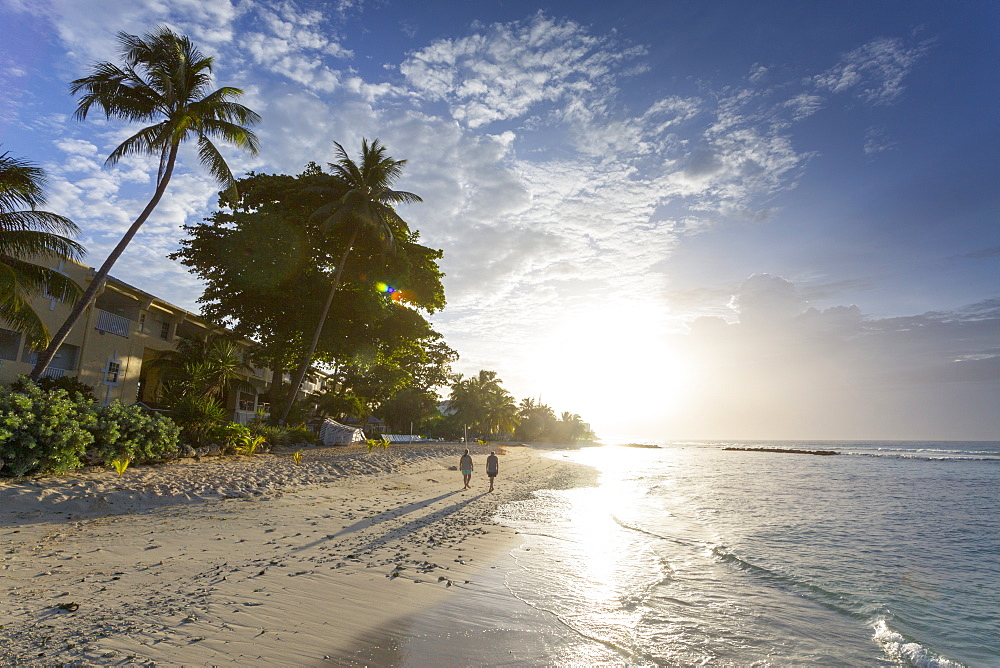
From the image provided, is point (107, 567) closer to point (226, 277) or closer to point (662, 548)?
point (662, 548)

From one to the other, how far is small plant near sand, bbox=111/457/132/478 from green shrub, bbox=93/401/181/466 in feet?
0.26

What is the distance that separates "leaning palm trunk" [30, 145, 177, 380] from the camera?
49.6 ft

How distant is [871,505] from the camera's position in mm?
20344

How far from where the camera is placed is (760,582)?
9039 mm

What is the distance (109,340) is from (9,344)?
378 cm

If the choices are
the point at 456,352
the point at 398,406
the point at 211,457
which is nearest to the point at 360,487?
the point at 211,457

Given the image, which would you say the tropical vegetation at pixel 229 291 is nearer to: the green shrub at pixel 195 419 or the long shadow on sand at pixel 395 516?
the green shrub at pixel 195 419

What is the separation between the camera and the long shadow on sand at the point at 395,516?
29.5ft

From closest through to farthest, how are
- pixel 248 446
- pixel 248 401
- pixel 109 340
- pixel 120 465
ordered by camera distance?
pixel 120 465, pixel 248 446, pixel 109 340, pixel 248 401

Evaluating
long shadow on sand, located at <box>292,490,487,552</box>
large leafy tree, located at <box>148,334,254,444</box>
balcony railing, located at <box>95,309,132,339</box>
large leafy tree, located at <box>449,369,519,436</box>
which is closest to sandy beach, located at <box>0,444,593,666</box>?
long shadow on sand, located at <box>292,490,487,552</box>

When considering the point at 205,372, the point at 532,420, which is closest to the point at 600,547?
the point at 205,372

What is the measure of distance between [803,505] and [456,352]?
1820 inches

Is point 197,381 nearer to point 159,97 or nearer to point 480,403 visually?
point 159,97

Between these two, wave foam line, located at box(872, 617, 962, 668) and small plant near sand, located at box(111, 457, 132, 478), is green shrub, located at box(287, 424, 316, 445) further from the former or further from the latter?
wave foam line, located at box(872, 617, 962, 668)
